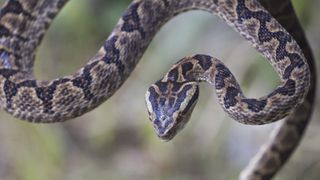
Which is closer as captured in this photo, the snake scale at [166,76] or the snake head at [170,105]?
the snake head at [170,105]

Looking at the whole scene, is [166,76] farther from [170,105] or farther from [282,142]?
[282,142]

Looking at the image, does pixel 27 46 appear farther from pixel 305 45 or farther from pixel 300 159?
pixel 300 159

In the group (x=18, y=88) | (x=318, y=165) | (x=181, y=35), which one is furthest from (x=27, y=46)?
(x=318, y=165)

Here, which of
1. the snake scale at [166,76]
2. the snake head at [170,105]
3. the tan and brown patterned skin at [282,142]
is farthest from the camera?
the tan and brown patterned skin at [282,142]

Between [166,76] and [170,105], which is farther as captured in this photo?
[166,76]

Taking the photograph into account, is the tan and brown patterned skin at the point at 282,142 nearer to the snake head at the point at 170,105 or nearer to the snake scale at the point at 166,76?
the snake scale at the point at 166,76

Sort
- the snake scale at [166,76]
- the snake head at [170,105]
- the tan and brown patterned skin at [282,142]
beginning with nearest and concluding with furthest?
the snake head at [170,105], the snake scale at [166,76], the tan and brown patterned skin at [282,142]

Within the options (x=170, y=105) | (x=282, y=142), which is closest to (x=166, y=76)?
(x=170, y=105)

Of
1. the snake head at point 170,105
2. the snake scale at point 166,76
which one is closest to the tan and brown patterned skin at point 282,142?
the snake scale at point 166,76
